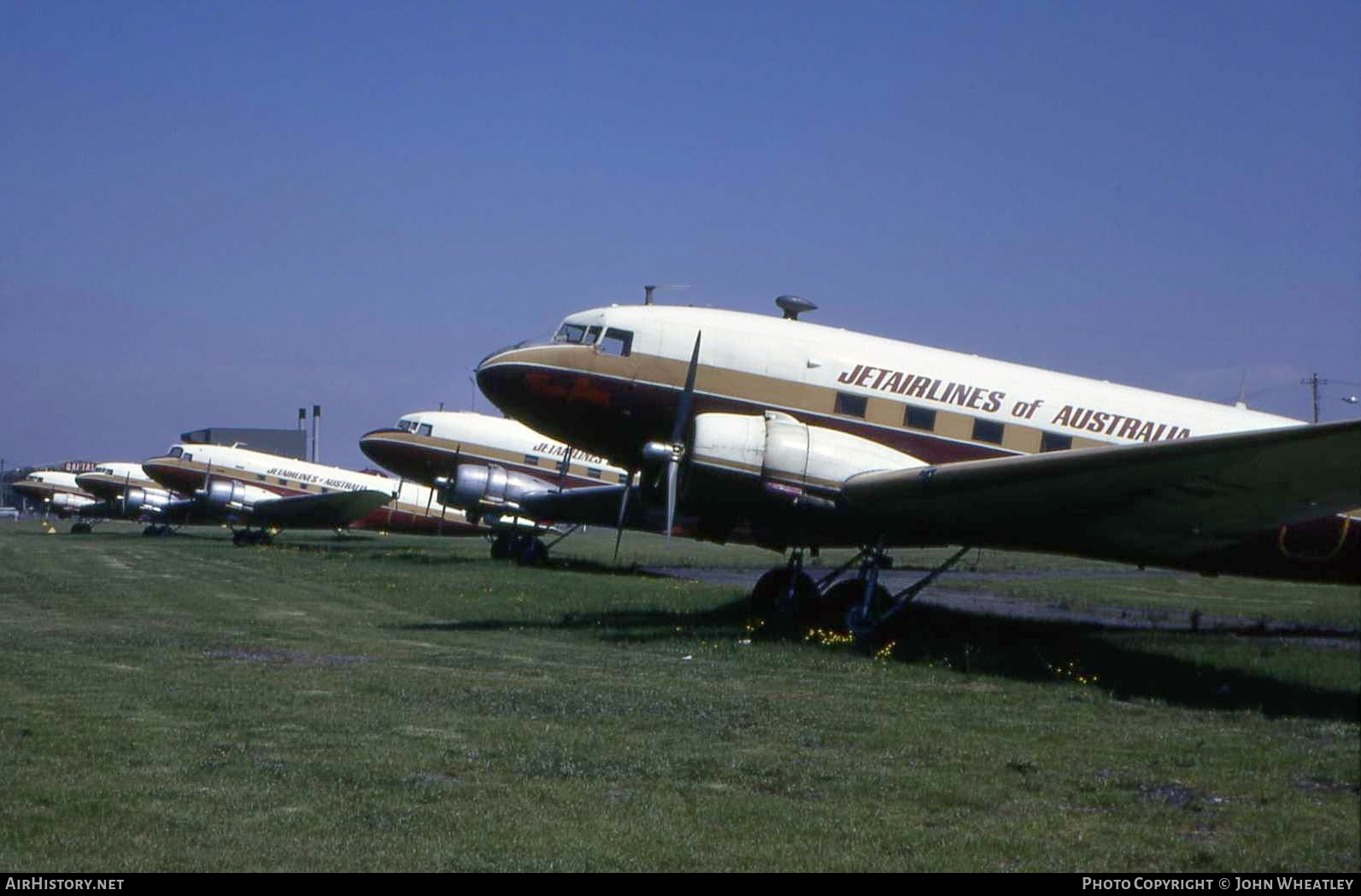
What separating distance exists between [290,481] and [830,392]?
37.5m

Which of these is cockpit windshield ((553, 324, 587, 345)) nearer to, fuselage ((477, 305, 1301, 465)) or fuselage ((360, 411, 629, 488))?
fuselage ((477, 305, 1301, 465))

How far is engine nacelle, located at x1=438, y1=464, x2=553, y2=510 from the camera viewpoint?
3309 cm

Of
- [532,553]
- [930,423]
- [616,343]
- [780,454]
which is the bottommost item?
[532,553]

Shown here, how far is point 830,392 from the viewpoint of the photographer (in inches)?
620

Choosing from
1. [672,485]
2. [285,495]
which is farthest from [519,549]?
[672,485]

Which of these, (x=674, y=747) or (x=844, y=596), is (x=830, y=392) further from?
(x=674, y=747)

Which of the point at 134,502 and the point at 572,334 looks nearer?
the point at 572,334

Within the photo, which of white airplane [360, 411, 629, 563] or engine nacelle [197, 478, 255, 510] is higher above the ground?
white airplane [360, 411, 629, 563]

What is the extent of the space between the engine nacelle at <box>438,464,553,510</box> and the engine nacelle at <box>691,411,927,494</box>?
1948 centimetres

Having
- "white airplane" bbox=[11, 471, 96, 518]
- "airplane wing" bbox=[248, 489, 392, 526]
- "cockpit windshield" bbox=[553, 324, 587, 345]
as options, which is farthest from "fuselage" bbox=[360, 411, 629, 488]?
"white airplane" bbox=[11, 471, 96, 518]

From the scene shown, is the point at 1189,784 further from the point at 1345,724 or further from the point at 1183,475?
the point at 1183,475
